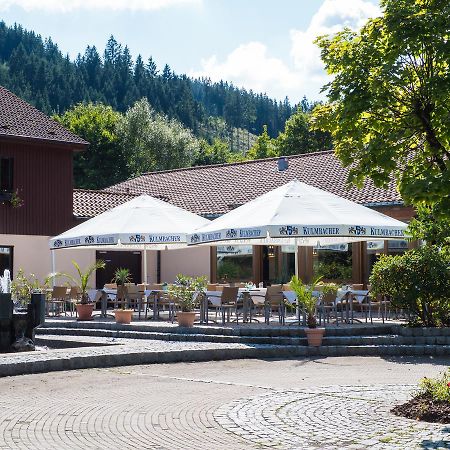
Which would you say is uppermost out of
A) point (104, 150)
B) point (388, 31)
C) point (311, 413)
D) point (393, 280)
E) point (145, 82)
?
point (145, 82)

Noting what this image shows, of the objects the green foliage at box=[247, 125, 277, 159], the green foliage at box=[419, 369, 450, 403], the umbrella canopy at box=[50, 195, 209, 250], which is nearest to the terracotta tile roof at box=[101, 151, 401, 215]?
the umbrella canopy at box=[50, 195, 209, 250]

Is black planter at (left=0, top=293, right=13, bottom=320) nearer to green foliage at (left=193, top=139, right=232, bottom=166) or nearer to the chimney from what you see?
the chimney

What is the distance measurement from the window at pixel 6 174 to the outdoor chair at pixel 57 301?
6.39 metres

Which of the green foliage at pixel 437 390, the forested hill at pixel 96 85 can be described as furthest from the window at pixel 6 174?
the forested hill at pixel 96 85

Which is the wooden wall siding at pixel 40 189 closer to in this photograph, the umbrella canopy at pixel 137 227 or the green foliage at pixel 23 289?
the green foliage at pixel 23 289

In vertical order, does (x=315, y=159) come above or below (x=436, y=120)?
above

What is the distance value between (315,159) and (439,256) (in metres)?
17.7

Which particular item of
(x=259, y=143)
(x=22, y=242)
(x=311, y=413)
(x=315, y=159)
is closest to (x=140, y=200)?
(x=22, y=242)

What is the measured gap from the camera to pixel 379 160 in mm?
8680

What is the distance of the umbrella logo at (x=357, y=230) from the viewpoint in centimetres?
1817

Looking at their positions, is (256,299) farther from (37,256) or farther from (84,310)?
(37,256)

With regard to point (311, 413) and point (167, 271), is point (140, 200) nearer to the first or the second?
point (167, 271)

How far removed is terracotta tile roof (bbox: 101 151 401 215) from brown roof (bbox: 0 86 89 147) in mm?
5204

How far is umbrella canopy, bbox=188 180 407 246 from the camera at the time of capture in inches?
711
